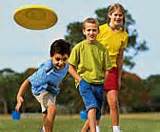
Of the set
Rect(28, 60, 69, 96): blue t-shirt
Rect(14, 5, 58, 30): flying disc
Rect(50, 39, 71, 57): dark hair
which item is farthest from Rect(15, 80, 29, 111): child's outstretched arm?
Rect(14, 5, 58, 30): flying disc

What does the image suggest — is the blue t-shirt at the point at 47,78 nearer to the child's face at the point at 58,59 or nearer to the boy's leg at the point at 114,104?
the child's face at the point at 58,59

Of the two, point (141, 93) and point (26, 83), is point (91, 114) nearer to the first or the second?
point (26, 83)

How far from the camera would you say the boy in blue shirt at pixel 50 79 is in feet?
28.2

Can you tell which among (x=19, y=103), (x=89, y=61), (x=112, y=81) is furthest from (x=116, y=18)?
(x=19, y=103)

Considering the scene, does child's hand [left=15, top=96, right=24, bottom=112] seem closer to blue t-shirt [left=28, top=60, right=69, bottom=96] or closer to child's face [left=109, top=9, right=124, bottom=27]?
blue t-shirt [left=28, top=60, right=69, bottom=96]

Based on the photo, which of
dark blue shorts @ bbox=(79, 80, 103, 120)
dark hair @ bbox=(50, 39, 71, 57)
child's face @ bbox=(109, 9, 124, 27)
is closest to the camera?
dark hair @ bbox=(50, 39, 71, 57)

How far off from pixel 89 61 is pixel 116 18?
1126 mm

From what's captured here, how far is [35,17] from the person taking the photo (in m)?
10.5

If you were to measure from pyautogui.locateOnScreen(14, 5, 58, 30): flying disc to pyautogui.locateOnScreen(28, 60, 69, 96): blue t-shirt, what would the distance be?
1.43 metres

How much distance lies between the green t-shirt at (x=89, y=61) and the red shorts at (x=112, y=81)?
717mm

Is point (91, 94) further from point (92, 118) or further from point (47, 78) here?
point (47, 78)

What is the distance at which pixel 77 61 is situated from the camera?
360 inches

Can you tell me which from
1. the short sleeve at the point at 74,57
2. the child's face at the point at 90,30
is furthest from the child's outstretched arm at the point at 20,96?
the child's face at the point at 90,30

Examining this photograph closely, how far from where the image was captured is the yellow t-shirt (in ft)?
32.4
